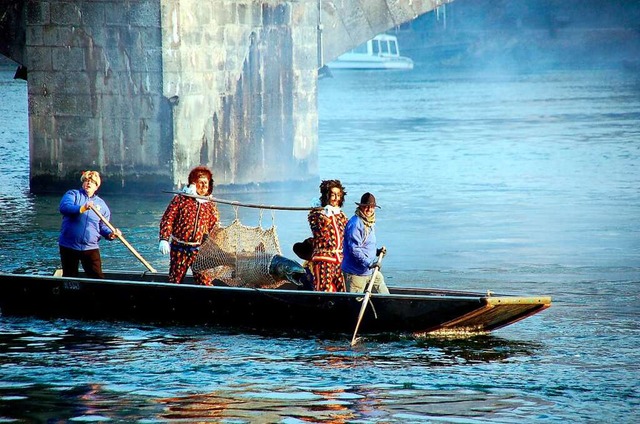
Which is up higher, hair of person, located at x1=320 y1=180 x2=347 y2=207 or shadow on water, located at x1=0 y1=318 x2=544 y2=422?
hair of person, located at x1=320 y1=180 x2=347 y2=207

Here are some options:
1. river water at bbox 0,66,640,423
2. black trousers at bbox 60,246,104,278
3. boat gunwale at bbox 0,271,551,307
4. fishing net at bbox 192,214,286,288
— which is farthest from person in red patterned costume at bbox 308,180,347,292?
black trousers at bbox 60,246,104,278

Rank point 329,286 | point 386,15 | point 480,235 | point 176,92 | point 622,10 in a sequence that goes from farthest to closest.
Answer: point 622,10
point 386,15
point 176,92
point 480,235
point 329,286

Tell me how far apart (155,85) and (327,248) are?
11.1m

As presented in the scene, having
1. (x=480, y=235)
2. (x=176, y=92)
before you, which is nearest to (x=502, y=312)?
(x=480, y=235)

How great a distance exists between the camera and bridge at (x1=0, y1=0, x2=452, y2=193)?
81.6 ft

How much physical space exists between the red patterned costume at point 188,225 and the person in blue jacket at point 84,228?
655 mm

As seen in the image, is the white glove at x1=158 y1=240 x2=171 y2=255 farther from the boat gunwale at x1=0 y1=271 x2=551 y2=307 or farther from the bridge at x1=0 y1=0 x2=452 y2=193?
the bridge at x1=0 y1=0 x2=452 y2=193

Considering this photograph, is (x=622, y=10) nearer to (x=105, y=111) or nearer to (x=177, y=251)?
(x=105, y=111)

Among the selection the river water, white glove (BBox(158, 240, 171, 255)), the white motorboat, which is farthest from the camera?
the white motorboat

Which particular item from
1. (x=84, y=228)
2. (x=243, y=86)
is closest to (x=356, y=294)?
(x=84, y=228)

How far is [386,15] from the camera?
2944 cm

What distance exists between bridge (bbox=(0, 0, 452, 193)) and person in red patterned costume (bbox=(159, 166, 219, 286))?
9887mm

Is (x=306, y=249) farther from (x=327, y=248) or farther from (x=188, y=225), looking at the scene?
(x=188, y=225)

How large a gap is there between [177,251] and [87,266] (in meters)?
1.04
